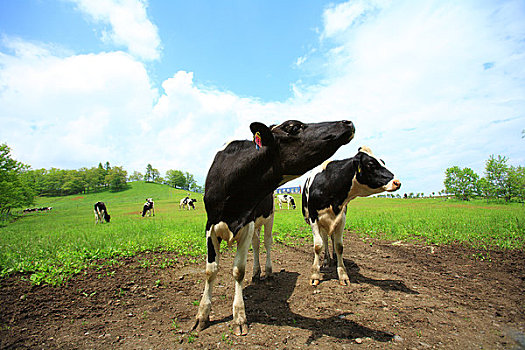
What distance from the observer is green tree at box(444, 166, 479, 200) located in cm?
5550

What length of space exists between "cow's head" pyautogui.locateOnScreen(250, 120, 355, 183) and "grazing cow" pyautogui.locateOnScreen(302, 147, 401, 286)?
8.36 feet

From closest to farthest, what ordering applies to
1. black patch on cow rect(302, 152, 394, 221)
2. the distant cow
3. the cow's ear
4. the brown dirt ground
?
the cow's ear → the brown dirt ground → black patch on cow rect(302, 152, 394, 221) → the distant cow

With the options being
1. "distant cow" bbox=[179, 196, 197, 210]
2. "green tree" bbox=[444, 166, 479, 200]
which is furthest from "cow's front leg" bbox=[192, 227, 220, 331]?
"green tree" bbox=[444, 166, 479, 200]

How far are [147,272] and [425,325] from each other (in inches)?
221

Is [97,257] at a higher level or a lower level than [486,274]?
higher

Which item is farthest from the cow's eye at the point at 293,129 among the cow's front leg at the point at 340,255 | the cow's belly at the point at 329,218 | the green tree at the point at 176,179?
the green tree at the point at 176,179

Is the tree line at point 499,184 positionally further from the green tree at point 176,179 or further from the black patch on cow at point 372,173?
the green tree at point 176,179

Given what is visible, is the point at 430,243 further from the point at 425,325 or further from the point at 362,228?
the point at 425,325

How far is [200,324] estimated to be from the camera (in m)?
3.68

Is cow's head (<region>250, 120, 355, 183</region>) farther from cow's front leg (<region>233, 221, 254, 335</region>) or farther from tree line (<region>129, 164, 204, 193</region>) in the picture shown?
tree line (<region>129, 164, 204, 193</region>)

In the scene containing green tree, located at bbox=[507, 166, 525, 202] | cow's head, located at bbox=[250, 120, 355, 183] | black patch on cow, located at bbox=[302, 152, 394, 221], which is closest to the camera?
cow's head, located at bbox=[250, 120, 355, 183]

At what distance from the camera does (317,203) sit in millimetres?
5883

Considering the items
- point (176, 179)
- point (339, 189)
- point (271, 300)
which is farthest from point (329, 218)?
point (176, 179)

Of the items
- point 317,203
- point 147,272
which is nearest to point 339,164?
point 317,203
